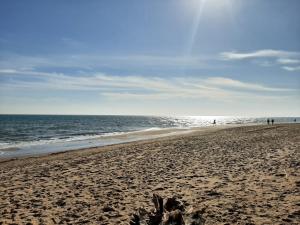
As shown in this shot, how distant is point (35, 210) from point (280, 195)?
798 cm

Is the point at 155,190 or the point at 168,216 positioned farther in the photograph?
the point at 155,190

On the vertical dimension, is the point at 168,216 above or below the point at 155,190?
above

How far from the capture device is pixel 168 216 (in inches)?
252

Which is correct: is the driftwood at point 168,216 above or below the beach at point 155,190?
above

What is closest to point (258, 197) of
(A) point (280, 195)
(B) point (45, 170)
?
(A) point (280, 195)

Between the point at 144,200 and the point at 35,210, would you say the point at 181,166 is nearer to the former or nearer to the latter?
the point at 144,200

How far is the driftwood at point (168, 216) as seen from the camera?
6297 mm

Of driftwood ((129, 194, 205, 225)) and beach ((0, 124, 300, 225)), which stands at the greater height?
driftwood ((129, 194, 205, 225))

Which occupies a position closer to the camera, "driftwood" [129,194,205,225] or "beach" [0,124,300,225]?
"driftwood" [129,194,205,225]

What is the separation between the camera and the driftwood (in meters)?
6.30

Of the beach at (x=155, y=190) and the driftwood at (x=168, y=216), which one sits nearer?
the driftwood at (x=168, y=216)

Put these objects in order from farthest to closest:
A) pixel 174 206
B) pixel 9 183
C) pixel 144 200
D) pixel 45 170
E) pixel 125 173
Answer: pixel 45 170 < pixel 125 173 < pixel 9 183 < pixel 144 200 < pixel 174 206

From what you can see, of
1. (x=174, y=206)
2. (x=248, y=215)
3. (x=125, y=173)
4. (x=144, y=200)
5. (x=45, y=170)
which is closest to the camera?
(x=174, y=206)

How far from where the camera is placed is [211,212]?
8.54 metres
